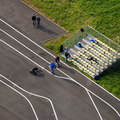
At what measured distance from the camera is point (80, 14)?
55.2m

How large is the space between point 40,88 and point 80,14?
1578cm

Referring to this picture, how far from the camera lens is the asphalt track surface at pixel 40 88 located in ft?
136

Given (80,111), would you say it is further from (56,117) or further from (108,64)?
(108,64)

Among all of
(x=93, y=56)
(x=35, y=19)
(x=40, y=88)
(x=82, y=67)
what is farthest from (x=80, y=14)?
(x=40, y=88)

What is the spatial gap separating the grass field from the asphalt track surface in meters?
1.74

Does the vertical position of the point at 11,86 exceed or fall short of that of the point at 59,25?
it falls short

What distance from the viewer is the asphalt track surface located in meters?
41.4

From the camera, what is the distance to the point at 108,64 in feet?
153

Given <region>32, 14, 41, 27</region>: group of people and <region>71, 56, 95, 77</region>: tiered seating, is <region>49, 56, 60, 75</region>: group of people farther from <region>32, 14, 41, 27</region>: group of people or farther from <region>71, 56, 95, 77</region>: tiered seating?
<region>32, 14, 41, 27</region>: group of people

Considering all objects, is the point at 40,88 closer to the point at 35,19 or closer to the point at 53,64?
the point at 53,64

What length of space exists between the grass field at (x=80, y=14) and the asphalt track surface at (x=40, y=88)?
5.69ft

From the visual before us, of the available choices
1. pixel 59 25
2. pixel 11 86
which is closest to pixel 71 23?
pixel 59 25

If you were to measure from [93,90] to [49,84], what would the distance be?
5.18 meters

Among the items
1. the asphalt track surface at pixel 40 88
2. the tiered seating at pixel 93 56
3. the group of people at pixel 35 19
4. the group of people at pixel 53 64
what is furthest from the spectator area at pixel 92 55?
the group of people at pixel 35 19
